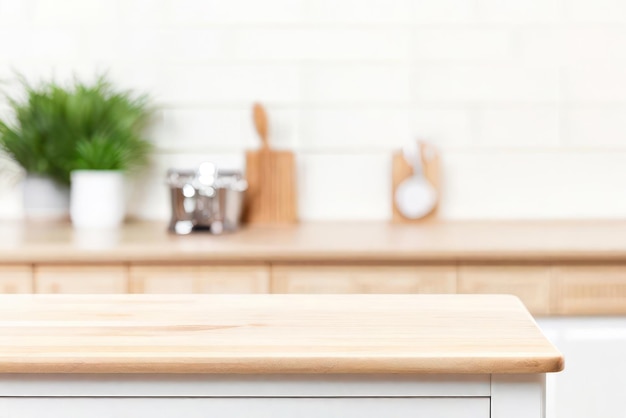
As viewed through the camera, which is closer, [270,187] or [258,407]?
[258,407]

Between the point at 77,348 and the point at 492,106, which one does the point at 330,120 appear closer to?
the point at 492,106

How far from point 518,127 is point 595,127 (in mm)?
223

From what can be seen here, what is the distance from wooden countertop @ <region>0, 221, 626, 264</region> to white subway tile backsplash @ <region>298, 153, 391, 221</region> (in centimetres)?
29

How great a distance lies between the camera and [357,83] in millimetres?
2312

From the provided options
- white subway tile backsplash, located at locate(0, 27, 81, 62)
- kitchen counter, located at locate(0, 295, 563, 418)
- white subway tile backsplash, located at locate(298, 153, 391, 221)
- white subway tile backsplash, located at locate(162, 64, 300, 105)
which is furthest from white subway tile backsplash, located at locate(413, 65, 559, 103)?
kitchen counter, located at locate(0, 295, 563, 418)

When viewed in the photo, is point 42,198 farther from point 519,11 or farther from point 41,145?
point 519,11

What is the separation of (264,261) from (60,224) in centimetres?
78

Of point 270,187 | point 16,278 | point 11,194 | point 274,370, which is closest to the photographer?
point 274,370

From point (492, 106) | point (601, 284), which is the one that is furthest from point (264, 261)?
point (492, 106)

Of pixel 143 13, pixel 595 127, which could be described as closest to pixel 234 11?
pixel 143 13

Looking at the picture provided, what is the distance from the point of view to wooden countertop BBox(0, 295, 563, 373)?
0.67 meters

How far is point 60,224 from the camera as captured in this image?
2197 mm

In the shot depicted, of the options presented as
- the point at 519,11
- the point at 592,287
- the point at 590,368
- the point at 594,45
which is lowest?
the point at 590,368

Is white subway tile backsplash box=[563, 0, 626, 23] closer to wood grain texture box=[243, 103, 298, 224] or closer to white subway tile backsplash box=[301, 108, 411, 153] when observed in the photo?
white subway tile backsplash box=[301, 108, 411, 153]
